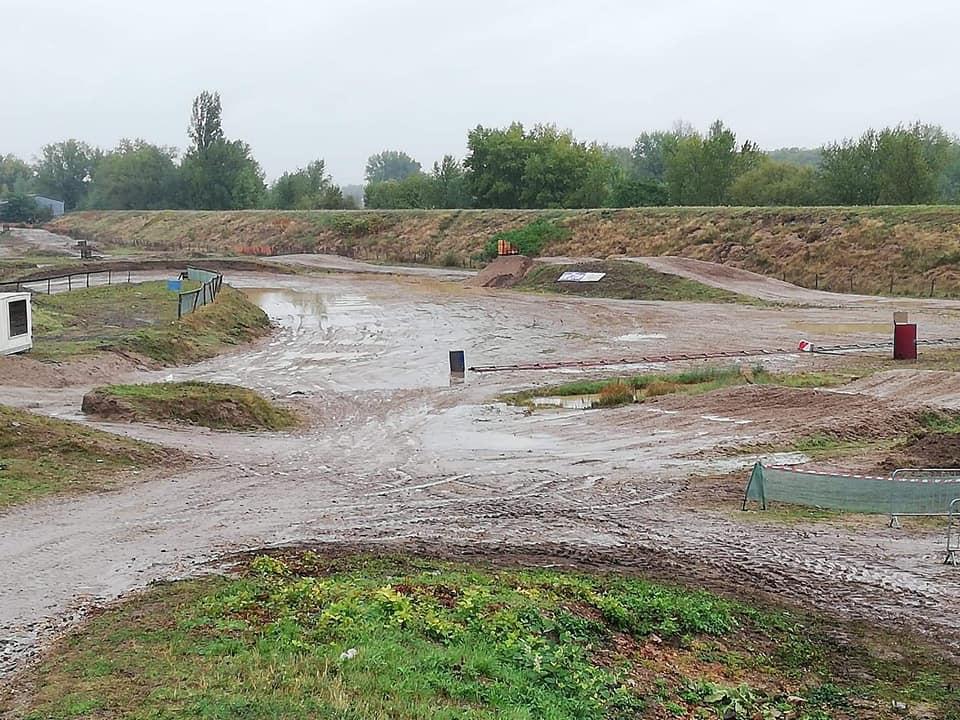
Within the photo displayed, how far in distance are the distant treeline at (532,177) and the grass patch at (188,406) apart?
65.2 metres

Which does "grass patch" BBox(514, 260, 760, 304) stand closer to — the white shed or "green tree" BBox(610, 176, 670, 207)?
the white shed

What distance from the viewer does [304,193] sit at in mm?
135750

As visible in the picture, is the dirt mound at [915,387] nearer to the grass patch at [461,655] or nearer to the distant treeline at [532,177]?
the grass patch at [461,655]

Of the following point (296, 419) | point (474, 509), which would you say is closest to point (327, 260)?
point (296, 419)

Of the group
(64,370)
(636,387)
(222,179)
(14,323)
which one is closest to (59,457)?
(64,370)

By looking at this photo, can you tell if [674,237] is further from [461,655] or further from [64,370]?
[461,655]

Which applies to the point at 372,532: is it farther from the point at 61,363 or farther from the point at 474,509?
the point at 61,363

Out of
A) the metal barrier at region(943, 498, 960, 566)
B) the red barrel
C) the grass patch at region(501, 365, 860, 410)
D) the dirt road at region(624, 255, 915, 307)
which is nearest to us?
the metal barrier at region(943, 498, 960, 566)

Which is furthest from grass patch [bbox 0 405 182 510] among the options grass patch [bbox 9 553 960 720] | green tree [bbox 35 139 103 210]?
green tree [bbox 35 139 103 210]

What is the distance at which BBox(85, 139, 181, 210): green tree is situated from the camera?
14150cm

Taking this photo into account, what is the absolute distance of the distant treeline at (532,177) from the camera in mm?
80125

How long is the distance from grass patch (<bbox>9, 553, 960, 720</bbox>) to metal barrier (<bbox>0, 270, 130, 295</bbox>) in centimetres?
4281

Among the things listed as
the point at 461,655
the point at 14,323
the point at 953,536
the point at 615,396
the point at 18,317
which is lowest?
the point at 953,536

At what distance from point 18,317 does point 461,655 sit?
24.4 meters
